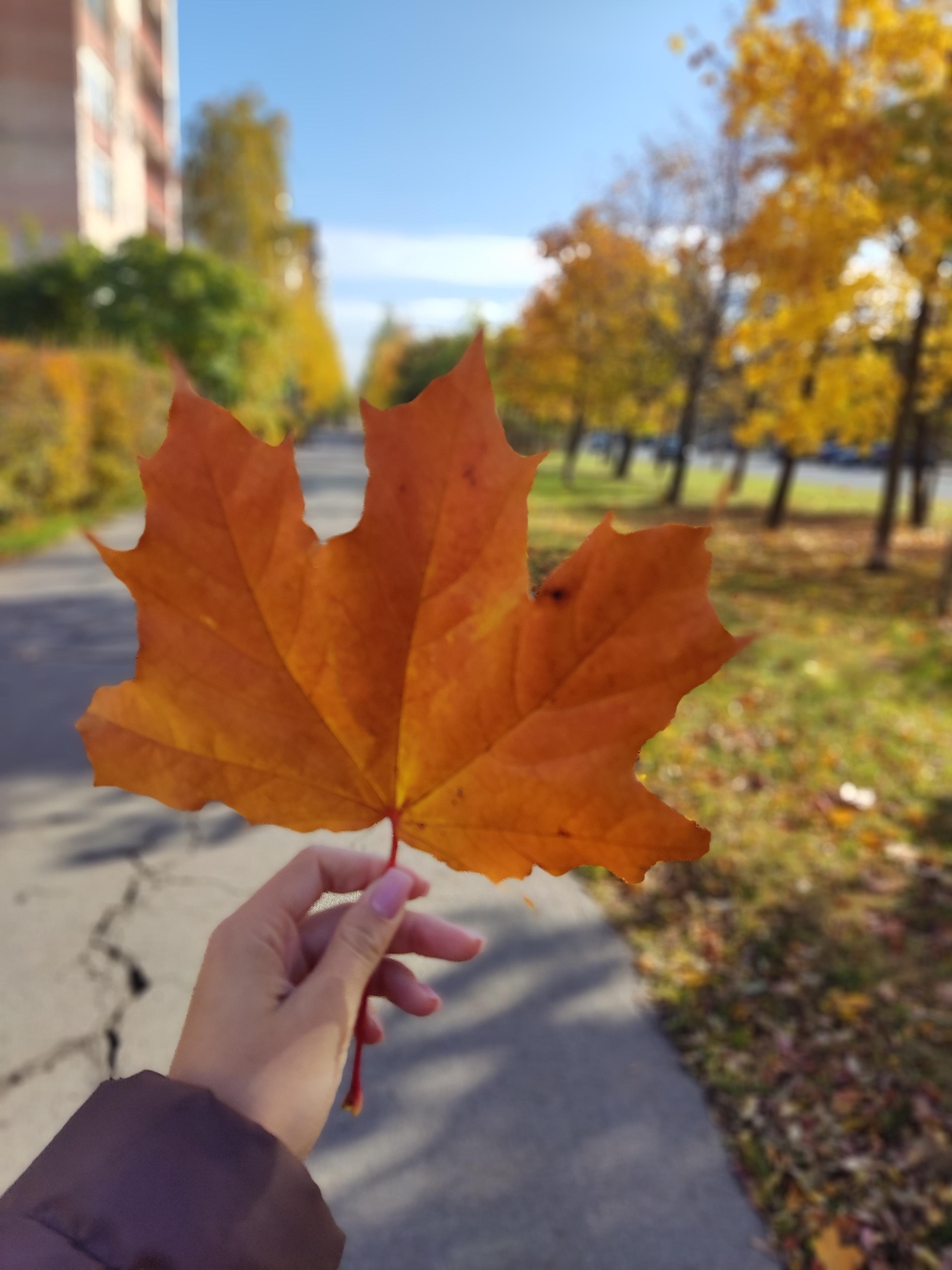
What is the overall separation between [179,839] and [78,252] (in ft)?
69.9

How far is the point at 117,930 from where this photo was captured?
318 centimetres

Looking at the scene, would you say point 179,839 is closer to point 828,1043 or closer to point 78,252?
point 828,1043

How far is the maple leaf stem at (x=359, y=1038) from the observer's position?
28.6 inches

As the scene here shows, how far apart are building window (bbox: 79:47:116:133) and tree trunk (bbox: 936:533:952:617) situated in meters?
30.5

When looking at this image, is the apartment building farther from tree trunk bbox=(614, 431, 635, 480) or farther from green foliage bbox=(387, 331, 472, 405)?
tree trunk bbox=(614, 431, 635, 480)

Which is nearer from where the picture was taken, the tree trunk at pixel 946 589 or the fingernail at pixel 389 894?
the fingernail at pixel 389 894

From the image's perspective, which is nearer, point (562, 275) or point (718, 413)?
point (562, 275)

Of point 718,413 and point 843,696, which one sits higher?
point 718,413

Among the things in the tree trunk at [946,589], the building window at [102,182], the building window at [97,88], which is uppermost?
the building window at [97,88]

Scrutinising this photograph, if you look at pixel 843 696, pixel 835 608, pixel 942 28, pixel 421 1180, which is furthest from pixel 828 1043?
pixel 942 28

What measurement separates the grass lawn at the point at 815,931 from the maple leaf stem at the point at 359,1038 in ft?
1.05

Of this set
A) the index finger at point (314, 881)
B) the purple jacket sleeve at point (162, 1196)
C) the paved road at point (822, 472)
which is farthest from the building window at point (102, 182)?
the purple jacket sleeve at point (162, 1196)

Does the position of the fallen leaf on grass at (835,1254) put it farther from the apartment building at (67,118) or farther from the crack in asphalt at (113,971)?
the apartment building at (67,118)

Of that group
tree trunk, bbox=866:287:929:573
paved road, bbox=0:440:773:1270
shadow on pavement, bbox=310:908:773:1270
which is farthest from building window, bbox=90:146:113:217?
shadow on pavement, bbox=310:908:773:1270
